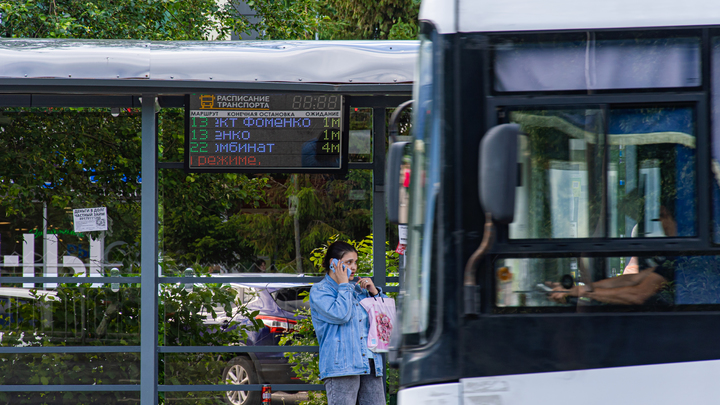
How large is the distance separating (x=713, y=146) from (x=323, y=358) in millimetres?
3117

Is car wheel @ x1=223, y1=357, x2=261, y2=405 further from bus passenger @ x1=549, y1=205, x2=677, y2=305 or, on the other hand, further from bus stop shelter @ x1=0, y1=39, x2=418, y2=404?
bus passenger @ x1=549, y1=205, x2=677, y2=305

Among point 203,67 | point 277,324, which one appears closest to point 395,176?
point 203,67

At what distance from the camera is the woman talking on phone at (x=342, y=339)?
484 cm

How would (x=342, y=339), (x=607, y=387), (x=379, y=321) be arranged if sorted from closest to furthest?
(x=607, y=387), (x=342, y=339), (x=379, y=321)

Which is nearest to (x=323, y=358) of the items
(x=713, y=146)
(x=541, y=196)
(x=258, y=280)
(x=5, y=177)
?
(x=258, y=280)

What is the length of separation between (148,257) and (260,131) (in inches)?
56.9

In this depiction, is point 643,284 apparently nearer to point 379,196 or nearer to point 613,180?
point 613,180

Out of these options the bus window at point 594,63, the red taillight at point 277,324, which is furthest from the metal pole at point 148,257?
the bus window at point 594,63

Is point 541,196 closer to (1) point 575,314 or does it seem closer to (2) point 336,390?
(1) point 575,314

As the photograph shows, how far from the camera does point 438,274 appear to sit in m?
2.62

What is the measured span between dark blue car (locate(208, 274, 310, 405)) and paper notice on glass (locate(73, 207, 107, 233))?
1.35 meters

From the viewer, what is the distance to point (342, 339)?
489cm

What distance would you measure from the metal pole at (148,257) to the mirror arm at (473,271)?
3.76 m

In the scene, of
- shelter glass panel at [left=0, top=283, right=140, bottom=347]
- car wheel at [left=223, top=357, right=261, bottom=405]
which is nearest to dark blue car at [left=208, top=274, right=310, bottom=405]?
car wheel at [left=223, top=357, right=261, bottom=405]
